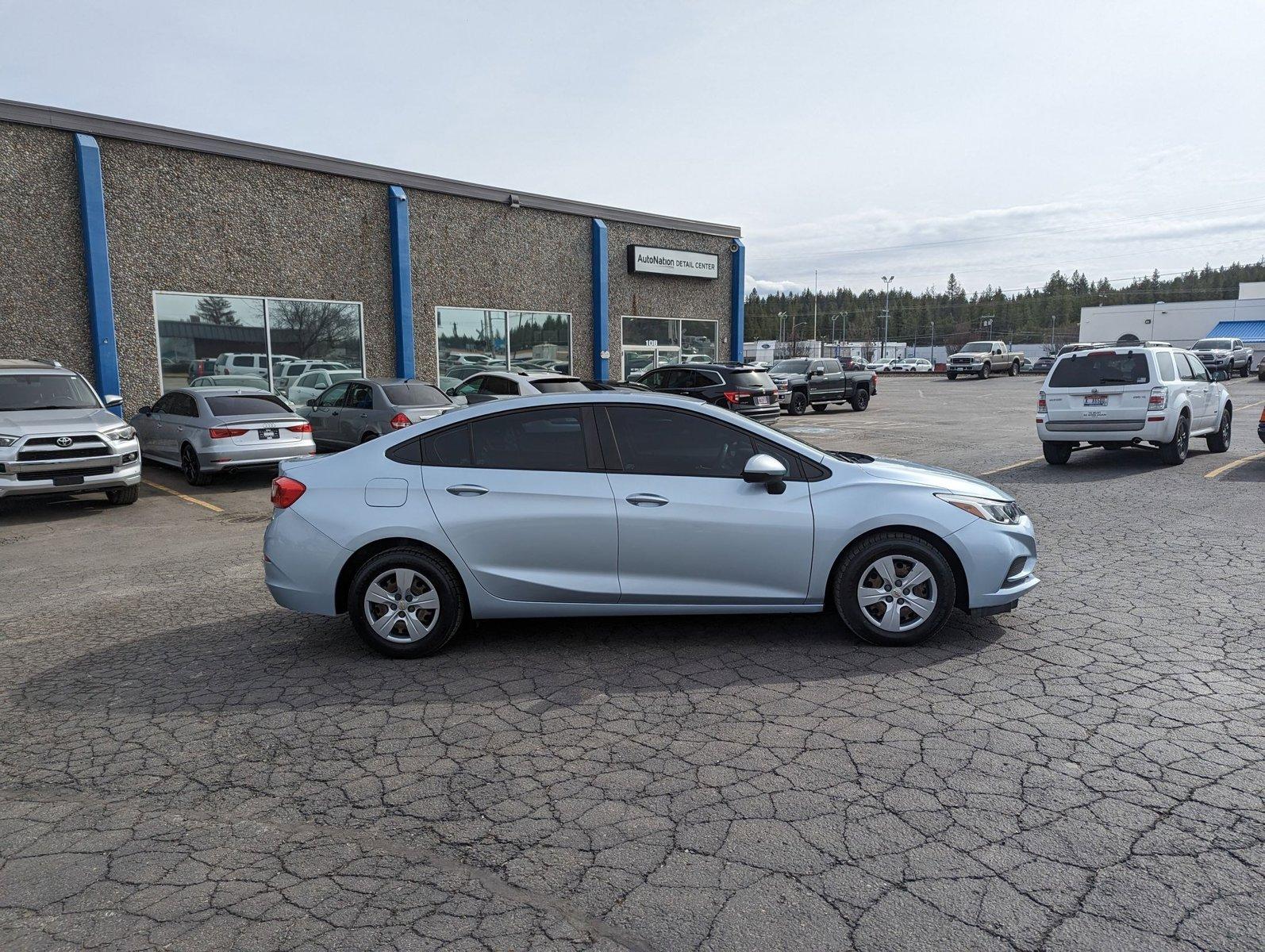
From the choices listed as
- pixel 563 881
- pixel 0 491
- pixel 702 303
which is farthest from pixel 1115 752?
pixel 702 303

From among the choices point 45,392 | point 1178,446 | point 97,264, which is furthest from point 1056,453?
point 97,264

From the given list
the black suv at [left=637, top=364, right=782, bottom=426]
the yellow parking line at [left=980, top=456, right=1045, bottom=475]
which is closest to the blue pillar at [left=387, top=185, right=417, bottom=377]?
the black suv at [left=637, top=364, right=782, bottom=426]

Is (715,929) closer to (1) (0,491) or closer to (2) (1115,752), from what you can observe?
(2) (1115,752)

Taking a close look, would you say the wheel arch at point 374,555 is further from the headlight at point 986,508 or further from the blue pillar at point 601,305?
the blue pillar at point 601,305

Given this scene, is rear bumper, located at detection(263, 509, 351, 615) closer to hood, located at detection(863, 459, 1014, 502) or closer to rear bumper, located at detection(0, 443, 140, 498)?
hood, located at detection(863, 459, 1014, 502)

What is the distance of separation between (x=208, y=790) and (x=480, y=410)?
2.68 meters

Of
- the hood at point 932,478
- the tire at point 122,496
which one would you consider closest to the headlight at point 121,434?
the tire at point 122,496

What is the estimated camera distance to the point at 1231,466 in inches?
515

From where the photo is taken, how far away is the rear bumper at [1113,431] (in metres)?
12.7

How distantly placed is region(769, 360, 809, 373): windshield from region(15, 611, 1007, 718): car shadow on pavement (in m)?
23.1

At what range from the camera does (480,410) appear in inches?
217

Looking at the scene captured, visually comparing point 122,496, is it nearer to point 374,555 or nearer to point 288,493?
point 288,493

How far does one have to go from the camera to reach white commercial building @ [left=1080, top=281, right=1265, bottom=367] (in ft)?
220

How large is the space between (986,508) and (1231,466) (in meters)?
10.3
